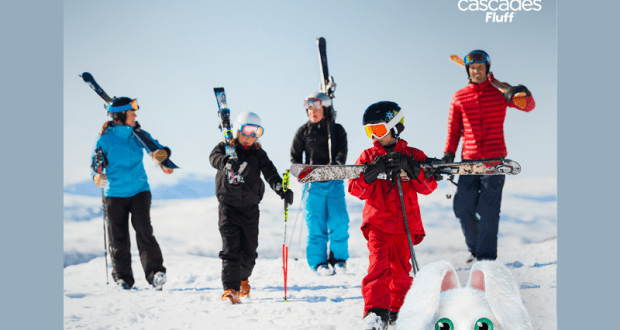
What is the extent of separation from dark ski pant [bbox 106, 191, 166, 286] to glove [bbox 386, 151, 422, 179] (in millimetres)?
2173

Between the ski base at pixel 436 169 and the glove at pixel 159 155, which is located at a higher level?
the glove at pixel 159 155

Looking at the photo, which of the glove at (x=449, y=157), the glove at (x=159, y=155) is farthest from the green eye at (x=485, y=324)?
the glove at (x=159, y=155)

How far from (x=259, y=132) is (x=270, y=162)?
227 mm

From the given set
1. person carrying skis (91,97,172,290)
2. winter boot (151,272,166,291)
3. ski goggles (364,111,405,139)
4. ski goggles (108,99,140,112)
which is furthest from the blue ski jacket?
ski goggles (364,111,405,139)

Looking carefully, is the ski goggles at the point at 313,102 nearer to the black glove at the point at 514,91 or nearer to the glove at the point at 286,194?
the glove at the point at 286,194

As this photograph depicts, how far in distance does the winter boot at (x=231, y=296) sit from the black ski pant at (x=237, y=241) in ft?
0.09

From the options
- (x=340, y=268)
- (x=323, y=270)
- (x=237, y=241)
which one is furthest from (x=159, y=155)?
(x=340, y=268)

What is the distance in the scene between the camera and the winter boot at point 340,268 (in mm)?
3709

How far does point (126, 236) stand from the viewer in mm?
3533

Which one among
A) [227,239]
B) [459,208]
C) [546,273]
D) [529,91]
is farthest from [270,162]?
[546,273]

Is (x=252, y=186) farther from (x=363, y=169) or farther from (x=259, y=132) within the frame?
(x=363, y=169)

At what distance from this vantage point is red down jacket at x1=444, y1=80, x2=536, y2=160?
3160 millimetres

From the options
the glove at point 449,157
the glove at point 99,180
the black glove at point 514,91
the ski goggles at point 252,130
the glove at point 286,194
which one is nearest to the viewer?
the black glove at point 514,91

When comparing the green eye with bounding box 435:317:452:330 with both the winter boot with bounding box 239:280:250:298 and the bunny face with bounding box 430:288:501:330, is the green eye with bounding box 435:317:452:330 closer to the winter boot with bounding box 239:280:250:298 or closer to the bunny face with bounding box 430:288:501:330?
the bunny face with bounding box 430:288:501:330
